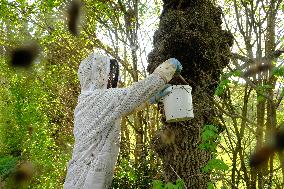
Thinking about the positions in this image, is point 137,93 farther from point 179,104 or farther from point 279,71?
point 279,71

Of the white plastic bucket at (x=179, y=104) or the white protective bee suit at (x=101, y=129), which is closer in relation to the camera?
the white protective bee suit at (x=101, y=129)

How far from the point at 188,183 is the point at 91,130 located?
154 centimetres

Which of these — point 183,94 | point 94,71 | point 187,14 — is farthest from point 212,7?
point 94,71

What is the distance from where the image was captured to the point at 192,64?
12.9 feet

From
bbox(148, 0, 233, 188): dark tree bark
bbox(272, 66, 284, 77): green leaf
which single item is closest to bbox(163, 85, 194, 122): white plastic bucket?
bbox(148, 0, 233, 188): dark tree bark

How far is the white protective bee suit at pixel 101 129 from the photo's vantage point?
2.49 metres

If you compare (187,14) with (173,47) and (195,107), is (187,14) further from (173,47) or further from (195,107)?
(195,107)

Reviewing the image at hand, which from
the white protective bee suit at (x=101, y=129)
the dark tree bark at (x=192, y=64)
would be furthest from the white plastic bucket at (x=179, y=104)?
the dark tree bark at (x=192, y=64)

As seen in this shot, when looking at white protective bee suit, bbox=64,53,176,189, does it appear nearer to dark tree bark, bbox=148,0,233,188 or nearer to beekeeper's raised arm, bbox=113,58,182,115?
beekeeper's raised arm, bbox=113,58,182,115

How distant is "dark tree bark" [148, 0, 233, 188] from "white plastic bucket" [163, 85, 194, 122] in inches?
22.5

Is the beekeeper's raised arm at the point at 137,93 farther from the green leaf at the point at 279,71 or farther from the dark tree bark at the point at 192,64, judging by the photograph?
the dark tree bark at the point at 192,64

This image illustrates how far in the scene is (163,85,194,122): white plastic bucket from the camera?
310cm

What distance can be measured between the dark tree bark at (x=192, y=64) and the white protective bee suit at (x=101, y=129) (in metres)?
1.19

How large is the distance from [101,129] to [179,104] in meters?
0.82
